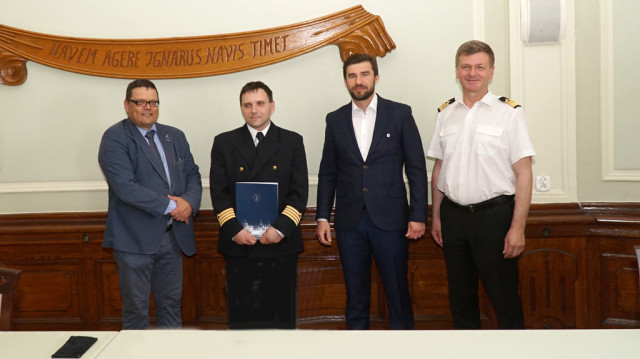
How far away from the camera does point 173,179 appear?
2.92 meters

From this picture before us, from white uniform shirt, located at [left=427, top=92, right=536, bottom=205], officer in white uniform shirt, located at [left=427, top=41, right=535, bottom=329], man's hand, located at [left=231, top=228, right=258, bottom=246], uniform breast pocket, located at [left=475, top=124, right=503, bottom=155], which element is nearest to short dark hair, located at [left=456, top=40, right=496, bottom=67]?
officer in white uniform shirt, located at [left=427, top=41, right=535, bottom=329]

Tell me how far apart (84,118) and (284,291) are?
7.12ft

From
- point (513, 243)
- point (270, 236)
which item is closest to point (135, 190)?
point (270, 236)

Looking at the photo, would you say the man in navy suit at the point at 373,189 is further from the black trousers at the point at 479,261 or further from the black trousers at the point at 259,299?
the black trousers at the point at 259,299

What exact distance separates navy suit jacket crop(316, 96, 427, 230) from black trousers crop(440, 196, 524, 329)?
191 millimetres

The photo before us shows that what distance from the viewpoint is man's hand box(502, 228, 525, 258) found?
2.60 m

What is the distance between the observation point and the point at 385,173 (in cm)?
286

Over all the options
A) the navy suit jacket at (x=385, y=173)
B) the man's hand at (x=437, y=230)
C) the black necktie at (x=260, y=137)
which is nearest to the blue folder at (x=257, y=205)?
the black necktie at (x=260, y=137)

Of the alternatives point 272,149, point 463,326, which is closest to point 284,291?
point 272,149

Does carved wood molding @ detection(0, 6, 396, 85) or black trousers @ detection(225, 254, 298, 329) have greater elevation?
carved wood molding @ detection(0, 6, 396, 85)

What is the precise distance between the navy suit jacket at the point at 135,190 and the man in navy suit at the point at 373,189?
2.69ft

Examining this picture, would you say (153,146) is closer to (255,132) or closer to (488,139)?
(255,132)

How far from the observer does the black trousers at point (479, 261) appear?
2654 mm

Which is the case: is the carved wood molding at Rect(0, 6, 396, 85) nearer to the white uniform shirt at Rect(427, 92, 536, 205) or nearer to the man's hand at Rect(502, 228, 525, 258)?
the white uniform shirt at Rect(427, 92, 536, 205)
